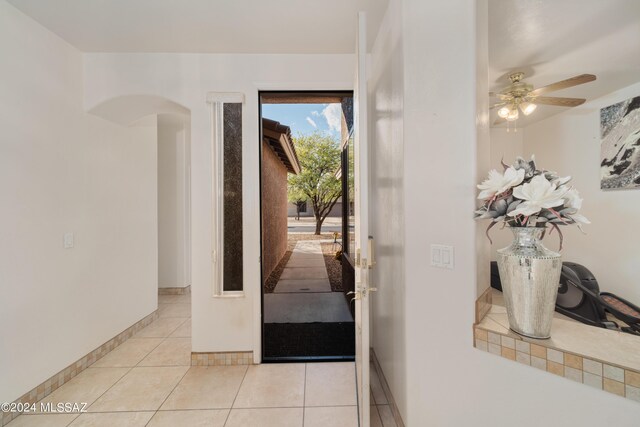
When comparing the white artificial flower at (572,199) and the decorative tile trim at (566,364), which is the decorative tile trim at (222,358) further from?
the white artificial flower at (572,199)

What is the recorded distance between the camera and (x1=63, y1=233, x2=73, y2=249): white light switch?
2.08 m

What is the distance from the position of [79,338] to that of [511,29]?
14.1ft

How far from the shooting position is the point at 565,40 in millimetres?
1976

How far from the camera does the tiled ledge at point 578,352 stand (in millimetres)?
872

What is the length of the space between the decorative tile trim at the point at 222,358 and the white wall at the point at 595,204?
13.4 ft

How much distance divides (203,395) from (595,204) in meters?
4.62

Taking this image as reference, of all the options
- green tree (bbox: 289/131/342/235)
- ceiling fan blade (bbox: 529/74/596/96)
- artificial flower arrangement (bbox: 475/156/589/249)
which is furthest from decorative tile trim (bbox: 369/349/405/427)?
green tree (bbox: 289/131/342/235)

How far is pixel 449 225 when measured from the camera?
1.27 meters

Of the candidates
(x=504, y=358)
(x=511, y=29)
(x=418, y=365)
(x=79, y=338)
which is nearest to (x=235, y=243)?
(x=79, y=338)

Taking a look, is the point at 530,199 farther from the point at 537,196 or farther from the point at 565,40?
the point at 565,40

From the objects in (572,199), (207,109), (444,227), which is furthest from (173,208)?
(572,199)

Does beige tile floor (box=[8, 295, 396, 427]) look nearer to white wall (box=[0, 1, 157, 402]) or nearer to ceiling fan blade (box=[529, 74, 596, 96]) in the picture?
white wall (box=[0, 1, 157, 402])

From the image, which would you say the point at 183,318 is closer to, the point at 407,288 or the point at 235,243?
the point at 235,243

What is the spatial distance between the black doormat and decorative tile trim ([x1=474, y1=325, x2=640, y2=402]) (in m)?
1.57
